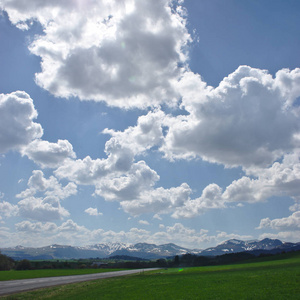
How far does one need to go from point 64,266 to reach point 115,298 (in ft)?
554

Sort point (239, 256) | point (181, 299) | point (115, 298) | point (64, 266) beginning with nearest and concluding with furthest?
point (181, 299)
point (115, 298)
point (64, 266)
point (239, 256)

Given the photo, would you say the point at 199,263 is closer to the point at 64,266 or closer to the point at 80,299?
the point at 64,266

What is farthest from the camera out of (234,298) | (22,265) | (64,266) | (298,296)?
(64,266)

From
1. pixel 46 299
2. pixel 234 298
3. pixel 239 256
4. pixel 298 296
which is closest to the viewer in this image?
pixel 298 296

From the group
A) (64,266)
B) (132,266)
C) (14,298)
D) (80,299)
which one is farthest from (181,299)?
(132,266)

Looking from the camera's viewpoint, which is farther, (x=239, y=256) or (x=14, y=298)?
(x=239, y=256)

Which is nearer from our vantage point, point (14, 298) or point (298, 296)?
point (298, 296)

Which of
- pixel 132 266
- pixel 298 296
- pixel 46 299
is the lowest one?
pixel 132 266

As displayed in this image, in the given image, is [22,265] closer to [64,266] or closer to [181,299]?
[64,266]

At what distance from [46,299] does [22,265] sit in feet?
440

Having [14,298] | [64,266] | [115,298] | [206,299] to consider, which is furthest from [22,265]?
[206,299]

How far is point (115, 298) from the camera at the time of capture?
30531mm

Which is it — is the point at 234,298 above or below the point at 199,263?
above

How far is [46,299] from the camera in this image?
33.9 m
